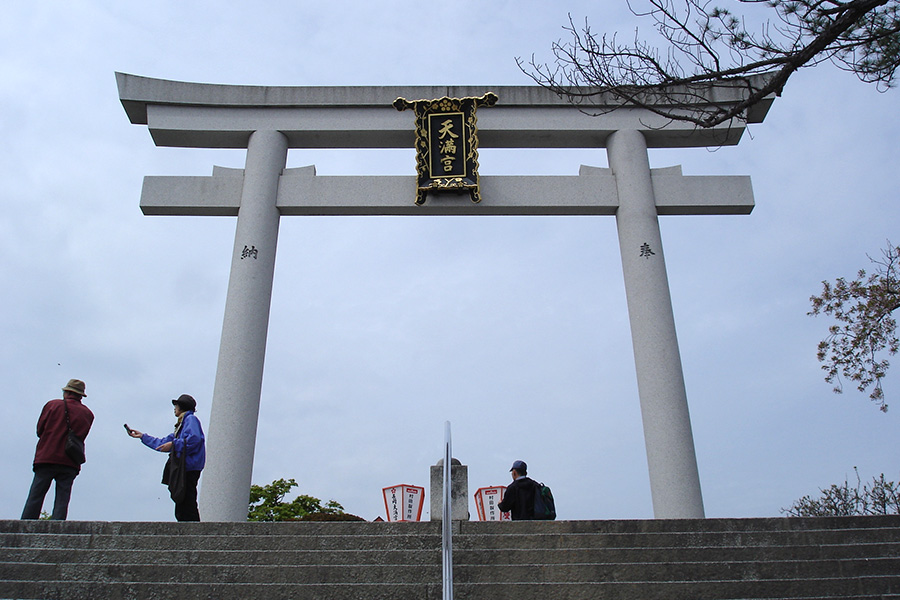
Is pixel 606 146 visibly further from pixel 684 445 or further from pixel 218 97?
pixel 218 97

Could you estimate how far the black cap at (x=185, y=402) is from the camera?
18.7 feet

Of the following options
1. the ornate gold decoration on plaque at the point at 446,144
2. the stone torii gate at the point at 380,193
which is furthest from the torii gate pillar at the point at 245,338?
the ornate gold decoration on plaque at the point at 446,144

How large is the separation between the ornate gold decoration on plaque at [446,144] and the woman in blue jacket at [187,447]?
499 cm

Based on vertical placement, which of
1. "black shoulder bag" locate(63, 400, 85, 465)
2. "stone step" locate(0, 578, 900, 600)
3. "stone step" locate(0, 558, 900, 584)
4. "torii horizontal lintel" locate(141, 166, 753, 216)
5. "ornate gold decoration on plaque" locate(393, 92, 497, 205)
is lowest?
"stone step" locate(0, 578, 900, 600)

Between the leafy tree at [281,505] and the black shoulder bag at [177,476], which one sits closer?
the black shoulder bag at [177,476]

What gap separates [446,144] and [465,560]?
6.69 metres

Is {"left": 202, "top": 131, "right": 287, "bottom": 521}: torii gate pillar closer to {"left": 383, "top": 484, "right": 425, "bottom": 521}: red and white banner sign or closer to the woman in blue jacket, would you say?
the woman in blue jacket

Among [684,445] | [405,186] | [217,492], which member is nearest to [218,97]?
[405,186]

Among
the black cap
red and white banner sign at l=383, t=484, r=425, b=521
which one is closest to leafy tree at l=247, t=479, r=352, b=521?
red and white banner sign at l=383, t=484, r=425, b=521

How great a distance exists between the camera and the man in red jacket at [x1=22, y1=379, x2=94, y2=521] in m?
5.53

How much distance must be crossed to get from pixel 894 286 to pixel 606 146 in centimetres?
455

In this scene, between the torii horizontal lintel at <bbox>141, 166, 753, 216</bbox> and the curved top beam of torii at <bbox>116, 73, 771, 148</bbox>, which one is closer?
the torii horizontal lintel at <bbox>141, 166, 753, 216</bbox>

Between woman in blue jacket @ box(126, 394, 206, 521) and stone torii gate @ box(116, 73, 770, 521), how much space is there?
267 centimetres

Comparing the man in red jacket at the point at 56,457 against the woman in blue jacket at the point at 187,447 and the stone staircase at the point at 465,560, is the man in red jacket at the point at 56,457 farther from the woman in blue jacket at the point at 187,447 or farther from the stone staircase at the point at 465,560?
the woman in blue jacket at the point at 187,447
